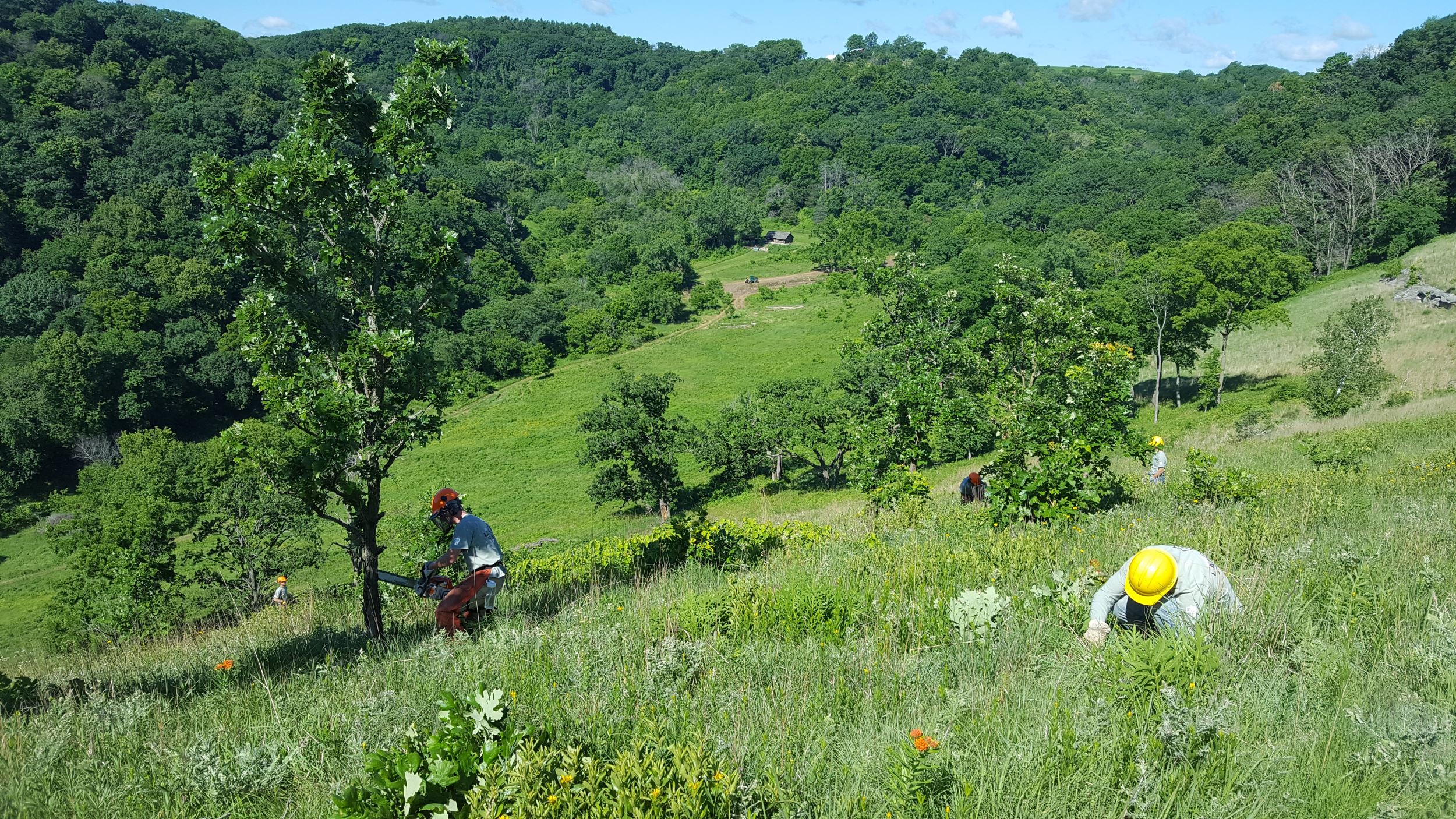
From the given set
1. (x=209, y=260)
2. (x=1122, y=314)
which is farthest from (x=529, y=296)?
(x=1122, y=314)

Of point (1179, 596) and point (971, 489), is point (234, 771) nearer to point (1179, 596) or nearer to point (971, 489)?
point (1179, 596)

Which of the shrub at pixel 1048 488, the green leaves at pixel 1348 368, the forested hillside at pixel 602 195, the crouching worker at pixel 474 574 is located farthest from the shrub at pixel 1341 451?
the green leaves at pixel 1348 368

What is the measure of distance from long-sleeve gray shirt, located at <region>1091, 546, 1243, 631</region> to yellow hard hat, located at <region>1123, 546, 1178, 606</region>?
0.05 m

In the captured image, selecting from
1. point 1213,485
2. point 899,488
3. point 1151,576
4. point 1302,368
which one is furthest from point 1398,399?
point 1151,576

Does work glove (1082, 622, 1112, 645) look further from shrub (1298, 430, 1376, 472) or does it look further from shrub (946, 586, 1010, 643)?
shrub (1298, 430, 1376, 472)

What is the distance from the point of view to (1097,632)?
183 inches

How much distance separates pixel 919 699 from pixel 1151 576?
1.94 m

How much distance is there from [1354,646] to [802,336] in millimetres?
68316

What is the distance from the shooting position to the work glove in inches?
180

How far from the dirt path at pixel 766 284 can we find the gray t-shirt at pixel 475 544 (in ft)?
262

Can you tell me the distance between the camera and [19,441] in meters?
50.0

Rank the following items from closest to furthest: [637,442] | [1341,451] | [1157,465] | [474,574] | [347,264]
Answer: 1. [474,574]
2. [347,264]
3. [1341,451]
4. [1157,465]
5. [637,442]

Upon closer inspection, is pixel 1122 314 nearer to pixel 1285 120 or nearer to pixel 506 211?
pixel 1285 120

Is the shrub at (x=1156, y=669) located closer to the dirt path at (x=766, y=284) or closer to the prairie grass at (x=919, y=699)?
the prairie grass at (x=919, y=699)
